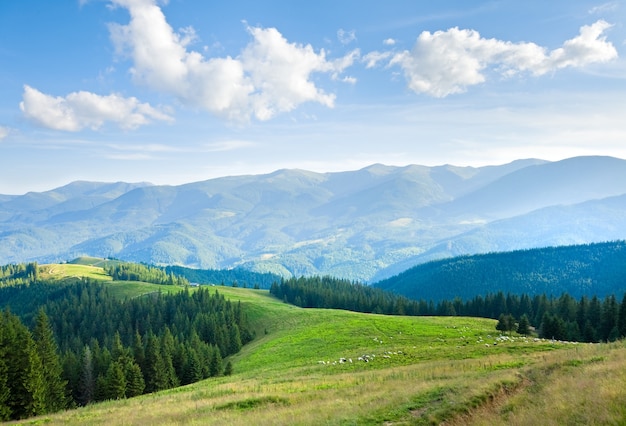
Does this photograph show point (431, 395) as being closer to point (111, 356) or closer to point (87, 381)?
point (87, 381)

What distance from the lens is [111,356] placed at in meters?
71.2

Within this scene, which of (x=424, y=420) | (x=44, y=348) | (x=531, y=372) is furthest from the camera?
(x=44, y=348)

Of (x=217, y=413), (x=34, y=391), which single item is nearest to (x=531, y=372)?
(x=217, y=413)

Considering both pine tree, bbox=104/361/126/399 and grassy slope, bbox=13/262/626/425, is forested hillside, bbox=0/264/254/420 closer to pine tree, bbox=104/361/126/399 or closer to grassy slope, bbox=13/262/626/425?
pine tree, bbox=104/361/126/399

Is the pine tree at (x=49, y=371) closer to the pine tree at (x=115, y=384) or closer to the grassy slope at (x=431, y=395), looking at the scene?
the pine tree at (x=115, y=384)

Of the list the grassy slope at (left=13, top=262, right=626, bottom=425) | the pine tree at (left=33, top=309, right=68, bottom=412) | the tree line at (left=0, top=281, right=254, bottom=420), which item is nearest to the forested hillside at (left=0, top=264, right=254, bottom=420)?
the pine tree at (left=33, top=309, right=68, bottom=412)

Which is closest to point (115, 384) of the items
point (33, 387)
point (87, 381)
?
point (33, 387)

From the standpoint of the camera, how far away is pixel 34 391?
4703cm

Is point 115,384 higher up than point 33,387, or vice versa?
point 33,387

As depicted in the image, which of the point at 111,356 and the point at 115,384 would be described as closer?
the point at 115,384

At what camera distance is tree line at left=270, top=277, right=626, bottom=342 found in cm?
7488

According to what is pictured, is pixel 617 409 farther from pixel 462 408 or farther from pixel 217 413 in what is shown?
pixel 217 413

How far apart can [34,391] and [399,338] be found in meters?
54.5

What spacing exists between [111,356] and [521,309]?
371ft
